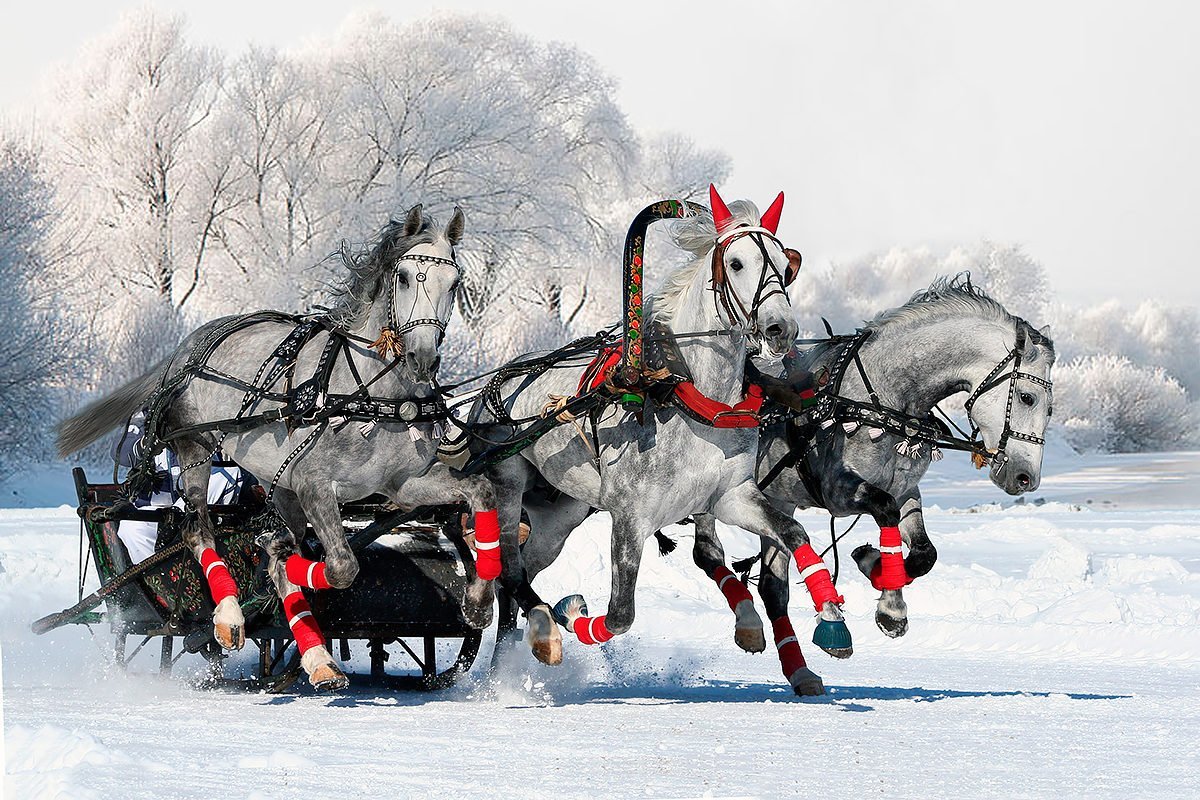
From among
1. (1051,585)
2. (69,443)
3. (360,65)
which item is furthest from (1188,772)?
(360,65)

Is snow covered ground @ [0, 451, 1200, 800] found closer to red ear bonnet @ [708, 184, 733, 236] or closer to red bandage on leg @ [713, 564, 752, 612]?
red bandage on leg @ [713, 564, 752, 612]

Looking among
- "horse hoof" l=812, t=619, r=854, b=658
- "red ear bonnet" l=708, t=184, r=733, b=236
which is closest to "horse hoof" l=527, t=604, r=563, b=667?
"horse hoof" l=812, t=619, r=854, b=658

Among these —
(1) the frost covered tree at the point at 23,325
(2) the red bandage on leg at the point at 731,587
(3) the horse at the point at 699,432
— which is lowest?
(2) the red bandage on leg at the point at 731,587

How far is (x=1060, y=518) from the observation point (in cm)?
2425

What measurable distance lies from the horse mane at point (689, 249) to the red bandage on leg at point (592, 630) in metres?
1.55

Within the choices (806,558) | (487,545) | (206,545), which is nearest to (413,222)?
(487,545)

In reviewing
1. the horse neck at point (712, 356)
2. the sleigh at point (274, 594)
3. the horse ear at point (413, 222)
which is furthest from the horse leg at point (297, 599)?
the horse neck at point (712, 356)

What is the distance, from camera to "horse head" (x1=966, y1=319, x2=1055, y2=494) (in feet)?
26.6

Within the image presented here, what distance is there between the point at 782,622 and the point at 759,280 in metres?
2.31

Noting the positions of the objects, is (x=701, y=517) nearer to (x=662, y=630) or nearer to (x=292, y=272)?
(x=662, y=630)

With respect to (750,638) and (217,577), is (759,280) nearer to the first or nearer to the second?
(750,638)

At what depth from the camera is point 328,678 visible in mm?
7527

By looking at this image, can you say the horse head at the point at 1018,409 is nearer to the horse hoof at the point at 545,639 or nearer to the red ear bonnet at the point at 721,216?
the red ear bonnet at the point at 721,216

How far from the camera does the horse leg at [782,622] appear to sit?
8406 mm
